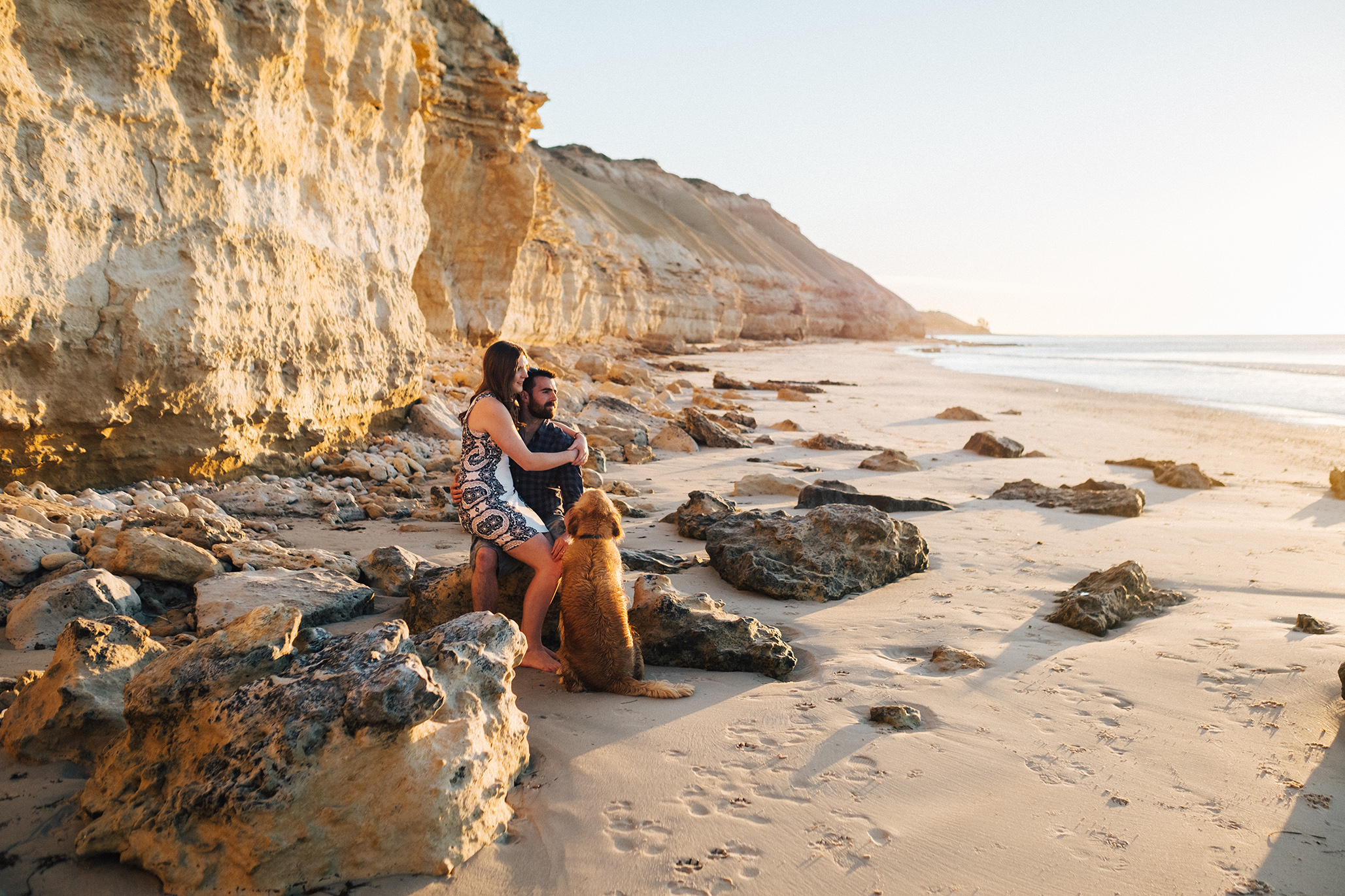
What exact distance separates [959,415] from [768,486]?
8346 millimetres

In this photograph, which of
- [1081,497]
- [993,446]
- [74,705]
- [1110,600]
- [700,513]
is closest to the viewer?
[74,705]

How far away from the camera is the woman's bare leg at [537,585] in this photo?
11.5 ft

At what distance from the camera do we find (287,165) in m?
6.74

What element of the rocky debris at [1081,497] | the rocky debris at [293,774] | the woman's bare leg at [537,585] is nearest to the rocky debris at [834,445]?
the rocky debris at [1081,497]

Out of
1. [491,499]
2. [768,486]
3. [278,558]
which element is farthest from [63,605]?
[768,486]

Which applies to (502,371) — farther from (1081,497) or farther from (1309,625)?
(1081,497)

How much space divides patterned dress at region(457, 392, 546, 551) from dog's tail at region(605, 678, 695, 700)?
80 cm

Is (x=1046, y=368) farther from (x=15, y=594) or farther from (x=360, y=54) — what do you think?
(x=15, y=594)

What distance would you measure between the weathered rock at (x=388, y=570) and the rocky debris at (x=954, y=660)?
2761mm

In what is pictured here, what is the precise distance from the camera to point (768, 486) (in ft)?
23.6

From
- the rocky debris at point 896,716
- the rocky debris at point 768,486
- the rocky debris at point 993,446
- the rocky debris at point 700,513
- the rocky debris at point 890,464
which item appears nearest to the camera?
the rocky debris at point 896,716

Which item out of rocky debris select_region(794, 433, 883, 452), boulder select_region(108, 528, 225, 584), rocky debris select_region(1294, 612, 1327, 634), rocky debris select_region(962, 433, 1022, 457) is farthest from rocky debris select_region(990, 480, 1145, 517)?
boulder select_region(108, 528, 225, 584)

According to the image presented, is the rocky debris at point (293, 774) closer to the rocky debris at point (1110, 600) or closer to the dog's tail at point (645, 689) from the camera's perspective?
the dog's tail at point (645, 689)

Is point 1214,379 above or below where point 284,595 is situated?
above
